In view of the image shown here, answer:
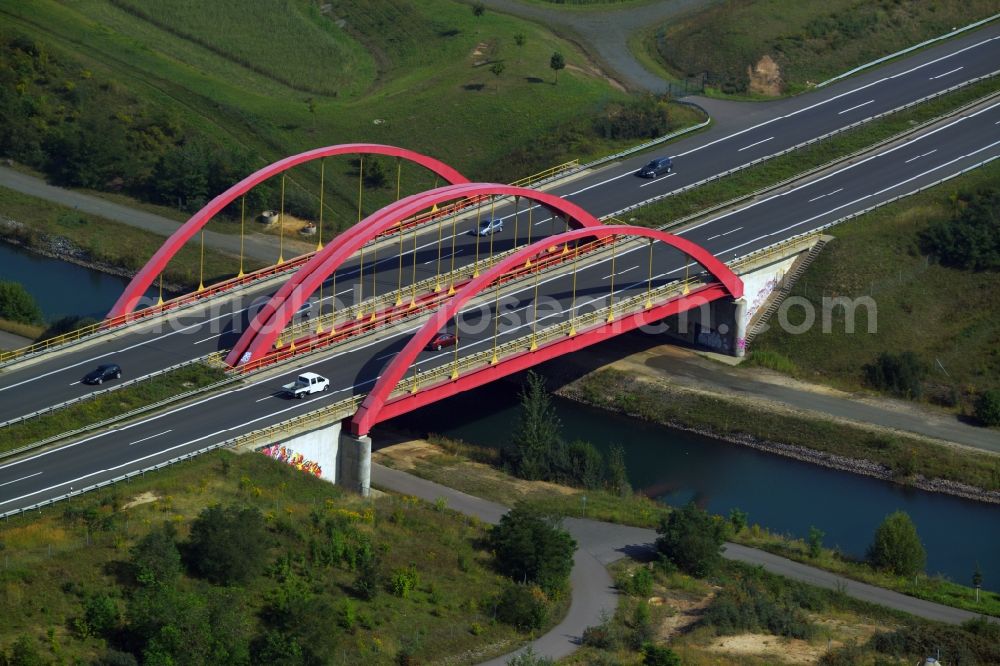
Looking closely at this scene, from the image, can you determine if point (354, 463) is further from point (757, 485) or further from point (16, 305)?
point (16, 305)

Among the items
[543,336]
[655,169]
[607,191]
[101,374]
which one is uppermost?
[655,169]

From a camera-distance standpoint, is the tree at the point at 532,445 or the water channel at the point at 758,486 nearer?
the water channel at the point at 758,486

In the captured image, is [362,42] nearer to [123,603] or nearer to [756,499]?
[756,499]

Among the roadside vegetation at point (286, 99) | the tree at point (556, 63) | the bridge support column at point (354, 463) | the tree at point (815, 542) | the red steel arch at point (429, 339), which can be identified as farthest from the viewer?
the tree at point (556, 63)

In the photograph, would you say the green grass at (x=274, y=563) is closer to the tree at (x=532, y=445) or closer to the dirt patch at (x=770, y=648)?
the dirt patch at (x=770, y=648)

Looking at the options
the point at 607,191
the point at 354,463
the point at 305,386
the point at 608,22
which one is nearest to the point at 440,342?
the point at 305,386

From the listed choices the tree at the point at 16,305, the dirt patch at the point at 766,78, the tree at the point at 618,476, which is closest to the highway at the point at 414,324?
the dirt patch at the point at 766,78
